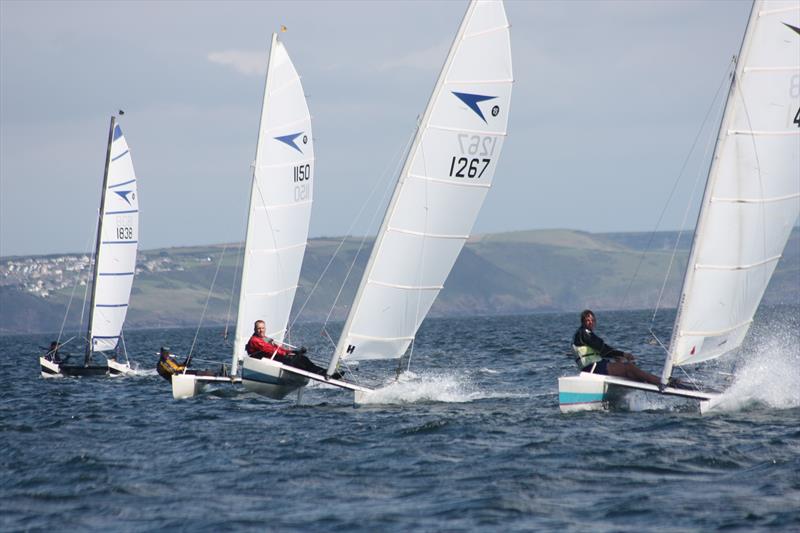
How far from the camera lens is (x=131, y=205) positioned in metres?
36.7

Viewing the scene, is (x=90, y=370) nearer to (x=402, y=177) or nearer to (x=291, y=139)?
(x=291, y=139)

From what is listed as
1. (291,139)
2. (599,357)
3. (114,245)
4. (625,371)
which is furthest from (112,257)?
(625,371)

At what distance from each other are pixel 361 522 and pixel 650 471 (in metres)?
4.21

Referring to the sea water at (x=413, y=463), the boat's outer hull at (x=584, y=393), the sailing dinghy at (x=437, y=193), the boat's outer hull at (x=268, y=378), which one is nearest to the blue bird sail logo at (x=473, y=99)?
the sailing dinghy at (x=437, y=193)

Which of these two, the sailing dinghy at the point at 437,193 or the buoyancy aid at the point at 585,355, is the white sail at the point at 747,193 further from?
the sailing dinghy at the point at 437,193

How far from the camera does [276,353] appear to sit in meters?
22.9

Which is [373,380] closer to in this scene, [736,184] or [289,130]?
[289,130]

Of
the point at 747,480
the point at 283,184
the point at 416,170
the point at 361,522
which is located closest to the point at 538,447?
the point at 747,480

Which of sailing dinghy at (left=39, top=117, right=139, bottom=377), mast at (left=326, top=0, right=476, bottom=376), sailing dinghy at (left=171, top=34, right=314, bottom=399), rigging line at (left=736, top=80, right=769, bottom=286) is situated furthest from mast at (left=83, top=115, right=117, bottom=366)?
rigging line at (left=736, top=80, right=769, bottom=286)

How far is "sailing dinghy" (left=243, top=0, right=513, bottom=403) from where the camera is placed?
68.4 feet

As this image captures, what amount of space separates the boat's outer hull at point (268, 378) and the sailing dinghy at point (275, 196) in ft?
12.0

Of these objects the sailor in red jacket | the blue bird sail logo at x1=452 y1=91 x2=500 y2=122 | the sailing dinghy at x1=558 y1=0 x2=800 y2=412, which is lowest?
the sailor in red jacket

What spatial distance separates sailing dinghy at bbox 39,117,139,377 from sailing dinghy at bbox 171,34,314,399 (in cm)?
1025

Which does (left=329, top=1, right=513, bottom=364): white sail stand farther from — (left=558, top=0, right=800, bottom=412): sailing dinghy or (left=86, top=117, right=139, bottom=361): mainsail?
(left=86, top=117, right=139, bottom=361): mainsail
